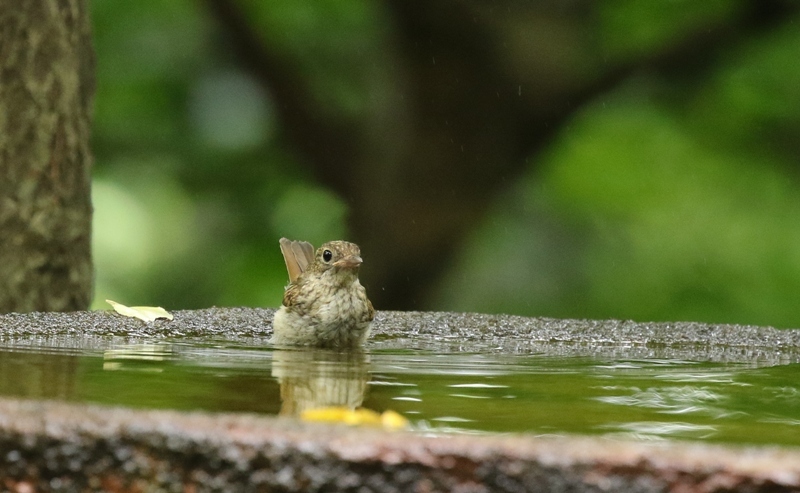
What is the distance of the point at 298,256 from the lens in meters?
5.09

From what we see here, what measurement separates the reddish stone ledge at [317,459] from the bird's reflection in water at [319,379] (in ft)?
1.61

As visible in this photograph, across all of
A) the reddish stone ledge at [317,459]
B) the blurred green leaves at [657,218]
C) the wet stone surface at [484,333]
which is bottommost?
the reddish stone ledge at [317,459]

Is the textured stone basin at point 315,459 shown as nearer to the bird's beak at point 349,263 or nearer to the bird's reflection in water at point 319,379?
the bird's reflection in water at point 319,379

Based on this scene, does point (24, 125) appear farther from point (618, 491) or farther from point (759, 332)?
point (618, 491)

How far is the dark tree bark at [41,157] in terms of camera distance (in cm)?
485

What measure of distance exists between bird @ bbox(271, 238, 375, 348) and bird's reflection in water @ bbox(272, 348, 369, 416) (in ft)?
1.42

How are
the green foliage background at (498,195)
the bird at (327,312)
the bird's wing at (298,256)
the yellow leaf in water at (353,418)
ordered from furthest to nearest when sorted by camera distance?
the green foliage background at (498,195) → the bird's wing at (298,256) → the bird at (327,312) → the yellow leaf in water at (353,418)

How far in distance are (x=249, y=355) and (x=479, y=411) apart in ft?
4.08

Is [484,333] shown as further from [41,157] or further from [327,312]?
[41,157]

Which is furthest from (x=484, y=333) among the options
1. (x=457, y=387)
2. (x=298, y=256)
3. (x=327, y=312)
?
(x=457, y=387)

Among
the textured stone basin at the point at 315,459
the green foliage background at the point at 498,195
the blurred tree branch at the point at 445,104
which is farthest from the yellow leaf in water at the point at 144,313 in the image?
the green foliage background at the point at 498,195

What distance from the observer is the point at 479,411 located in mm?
1819

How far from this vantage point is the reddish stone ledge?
1.13m

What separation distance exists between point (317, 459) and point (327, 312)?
2.70 metres
